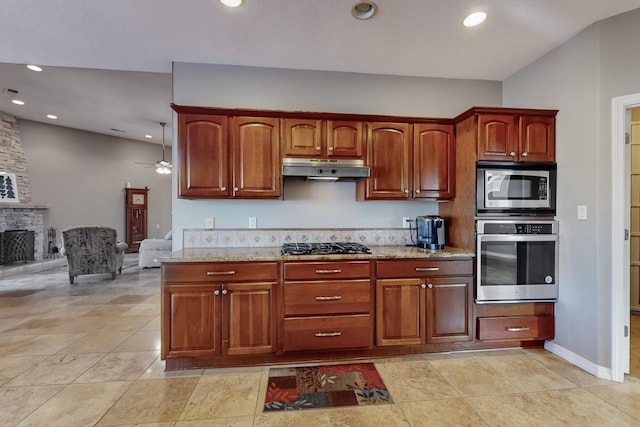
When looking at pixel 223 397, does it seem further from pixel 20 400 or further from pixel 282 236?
pixel 282 236

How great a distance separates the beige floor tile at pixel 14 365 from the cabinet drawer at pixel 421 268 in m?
2.92

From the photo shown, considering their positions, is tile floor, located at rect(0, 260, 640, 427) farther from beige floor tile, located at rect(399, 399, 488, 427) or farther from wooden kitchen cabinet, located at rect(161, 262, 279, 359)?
wooden kitchen cabinet, located at rect(161, 262, 279, 359)

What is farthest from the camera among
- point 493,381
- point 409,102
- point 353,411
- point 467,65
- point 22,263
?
point 22,263

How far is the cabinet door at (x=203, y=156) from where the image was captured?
2545mm

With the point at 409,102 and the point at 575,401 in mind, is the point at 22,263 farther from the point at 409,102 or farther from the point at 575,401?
the point at 575,401

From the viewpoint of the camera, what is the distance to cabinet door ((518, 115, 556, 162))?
2564 millimetres

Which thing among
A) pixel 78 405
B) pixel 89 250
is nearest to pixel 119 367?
pixel 78 405

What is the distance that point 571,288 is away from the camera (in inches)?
95.0

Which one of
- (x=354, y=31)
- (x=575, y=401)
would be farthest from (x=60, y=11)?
(x=575, y=401)

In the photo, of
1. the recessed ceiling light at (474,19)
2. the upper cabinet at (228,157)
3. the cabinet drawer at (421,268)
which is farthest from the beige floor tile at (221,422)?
the recessed ceiling light at (474,19)

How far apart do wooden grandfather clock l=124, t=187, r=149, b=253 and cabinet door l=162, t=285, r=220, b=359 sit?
7.03 m

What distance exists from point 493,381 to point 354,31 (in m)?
2.93

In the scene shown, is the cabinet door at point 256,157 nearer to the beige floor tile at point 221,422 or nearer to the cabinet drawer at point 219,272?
the cabinet drawer at point 219,272

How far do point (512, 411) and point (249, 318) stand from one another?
6.16 ft
